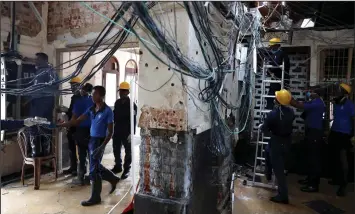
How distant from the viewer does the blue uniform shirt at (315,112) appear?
4457 millimetres

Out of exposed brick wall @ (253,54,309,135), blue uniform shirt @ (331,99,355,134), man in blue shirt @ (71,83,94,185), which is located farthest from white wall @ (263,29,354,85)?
man in blue shirt @ (71,83,94,185)

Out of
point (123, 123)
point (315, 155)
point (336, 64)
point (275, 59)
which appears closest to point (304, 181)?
point (315, 155)

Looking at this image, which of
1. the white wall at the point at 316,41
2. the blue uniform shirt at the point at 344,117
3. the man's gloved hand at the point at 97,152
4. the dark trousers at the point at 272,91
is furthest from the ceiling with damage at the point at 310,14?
the man's gloved hand at the point at 97,152

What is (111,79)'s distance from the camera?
27.3 ft

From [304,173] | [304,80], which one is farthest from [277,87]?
[304,173]

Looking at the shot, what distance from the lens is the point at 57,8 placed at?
15.9ft

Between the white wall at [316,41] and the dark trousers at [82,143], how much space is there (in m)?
3.60

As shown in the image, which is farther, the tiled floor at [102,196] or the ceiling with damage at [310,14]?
the ceiling with damage at [310,14]

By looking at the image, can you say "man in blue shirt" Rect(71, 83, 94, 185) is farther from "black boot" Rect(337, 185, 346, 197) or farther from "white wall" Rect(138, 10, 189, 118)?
"black boot" Rect(337, 185, 346, 197)

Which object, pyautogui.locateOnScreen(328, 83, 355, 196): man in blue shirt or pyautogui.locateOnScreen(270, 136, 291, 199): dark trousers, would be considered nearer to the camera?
pyautogui.locateOnScreen(270, 136, 291, 199): dark trousers

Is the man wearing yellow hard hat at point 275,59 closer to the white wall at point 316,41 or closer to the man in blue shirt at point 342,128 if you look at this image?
the white wall at point 316,41

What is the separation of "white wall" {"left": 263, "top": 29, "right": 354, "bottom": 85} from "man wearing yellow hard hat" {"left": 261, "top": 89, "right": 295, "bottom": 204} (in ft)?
5.60

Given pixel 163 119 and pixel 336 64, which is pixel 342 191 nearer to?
pixel 336 64

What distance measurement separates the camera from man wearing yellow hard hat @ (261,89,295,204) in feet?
12.5
